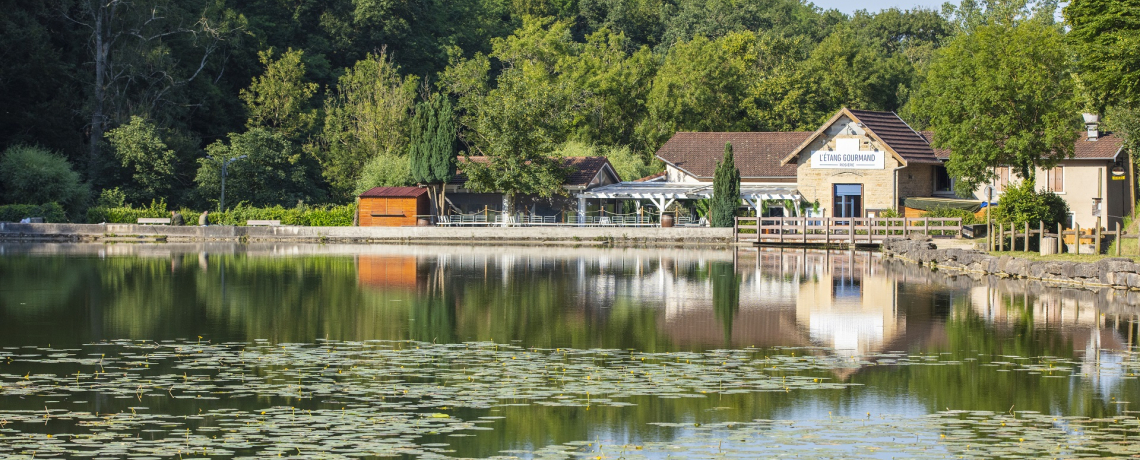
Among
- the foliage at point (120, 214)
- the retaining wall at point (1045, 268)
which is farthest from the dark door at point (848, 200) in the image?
the foliage at point (120, 214)

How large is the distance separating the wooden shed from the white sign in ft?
63.1

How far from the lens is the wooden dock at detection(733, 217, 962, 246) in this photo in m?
48.4

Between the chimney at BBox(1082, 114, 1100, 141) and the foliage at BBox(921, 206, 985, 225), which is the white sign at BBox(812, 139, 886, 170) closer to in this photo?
the foliage at BBox(921, 206, 985, 225)

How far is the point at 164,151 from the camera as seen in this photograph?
6612cm

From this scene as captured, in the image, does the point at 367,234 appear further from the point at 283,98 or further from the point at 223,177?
the point at 283,98

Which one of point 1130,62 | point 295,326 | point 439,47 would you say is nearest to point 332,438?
point 295,326

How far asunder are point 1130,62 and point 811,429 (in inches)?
932

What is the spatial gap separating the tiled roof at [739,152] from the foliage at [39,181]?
97.8 feet

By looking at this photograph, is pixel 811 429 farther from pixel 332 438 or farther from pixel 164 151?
pixel 164 151

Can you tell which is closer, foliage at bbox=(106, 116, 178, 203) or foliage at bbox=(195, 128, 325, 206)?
foliage at bbox=(106, 116, 178, 203)

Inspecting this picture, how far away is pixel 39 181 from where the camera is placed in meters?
61.1

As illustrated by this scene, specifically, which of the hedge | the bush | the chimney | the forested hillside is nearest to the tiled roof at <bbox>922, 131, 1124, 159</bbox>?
the chimney

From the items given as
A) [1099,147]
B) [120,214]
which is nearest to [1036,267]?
[1099,147]

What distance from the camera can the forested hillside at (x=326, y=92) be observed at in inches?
2559
